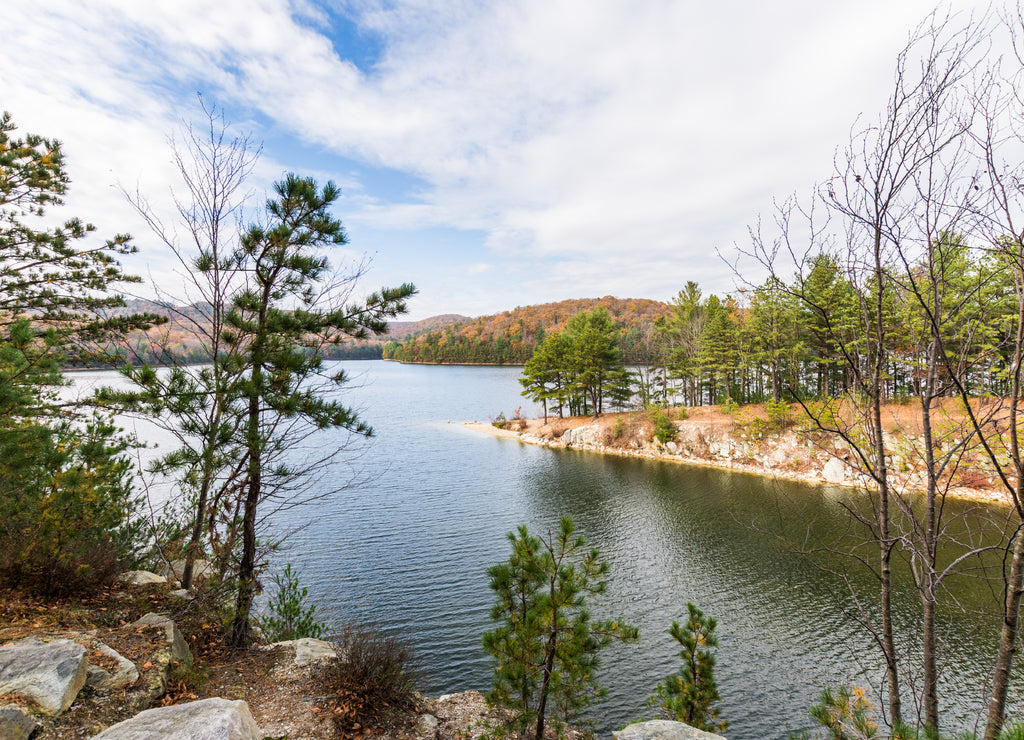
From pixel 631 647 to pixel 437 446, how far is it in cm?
2051

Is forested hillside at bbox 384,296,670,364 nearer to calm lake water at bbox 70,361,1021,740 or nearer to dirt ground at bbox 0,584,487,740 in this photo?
calm lake water at bbox 70,361,1021,740

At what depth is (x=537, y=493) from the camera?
19.6m

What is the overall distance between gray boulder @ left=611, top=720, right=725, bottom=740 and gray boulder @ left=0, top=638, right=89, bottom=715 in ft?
17.2

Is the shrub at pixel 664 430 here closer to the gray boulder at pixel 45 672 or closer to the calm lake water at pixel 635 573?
the calm lake water at pixel 635 573

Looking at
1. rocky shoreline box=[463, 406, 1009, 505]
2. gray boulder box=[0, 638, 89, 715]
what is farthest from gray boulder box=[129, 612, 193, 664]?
rocky shoreline box=[463, 406, 1009, 505]

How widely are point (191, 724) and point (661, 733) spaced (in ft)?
14.9

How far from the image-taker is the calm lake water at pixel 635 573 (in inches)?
315

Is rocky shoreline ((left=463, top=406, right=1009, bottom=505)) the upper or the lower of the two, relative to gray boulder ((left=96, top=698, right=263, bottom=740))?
lower

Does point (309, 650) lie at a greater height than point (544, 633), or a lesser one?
lesser

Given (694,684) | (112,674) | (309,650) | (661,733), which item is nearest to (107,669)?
(112,674)

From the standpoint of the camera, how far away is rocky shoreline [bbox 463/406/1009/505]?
1883 centimetres

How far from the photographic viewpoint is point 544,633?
5.14 metres

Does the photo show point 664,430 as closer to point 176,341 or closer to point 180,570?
point 180,570

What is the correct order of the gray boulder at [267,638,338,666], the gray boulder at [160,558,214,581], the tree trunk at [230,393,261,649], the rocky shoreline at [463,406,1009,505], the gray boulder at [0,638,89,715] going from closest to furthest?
the gray boulder at [0,638,89,715], the tree trunk at [230,393,261,649], the gray boulder at [267,638,338,666], the gray boulder at [160,558,214,581], the rocky shoreline at [463,406,1009,505]
